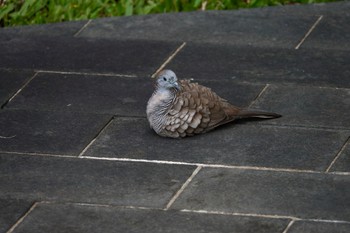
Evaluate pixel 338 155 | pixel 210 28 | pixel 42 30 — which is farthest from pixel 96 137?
pixel 42 30

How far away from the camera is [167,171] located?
21.9 ft

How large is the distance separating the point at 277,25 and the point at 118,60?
1.46m

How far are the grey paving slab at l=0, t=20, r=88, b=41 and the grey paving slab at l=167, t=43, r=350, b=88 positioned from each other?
1.15 meters

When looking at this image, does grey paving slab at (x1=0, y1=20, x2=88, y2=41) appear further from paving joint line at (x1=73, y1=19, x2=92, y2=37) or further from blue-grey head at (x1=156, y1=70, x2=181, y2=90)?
blue-grey head at (x1=156, y1=70, x2=181, y2=90)

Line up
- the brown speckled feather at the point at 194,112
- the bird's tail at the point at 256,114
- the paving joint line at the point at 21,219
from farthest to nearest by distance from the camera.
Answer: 1. the bird's tail at the point at 256,114
2. the brown speckled feather at the point at 194,112
3. the paving joint line at the point at 21,219

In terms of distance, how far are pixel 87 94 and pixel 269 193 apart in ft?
6.87

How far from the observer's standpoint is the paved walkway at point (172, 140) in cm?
616

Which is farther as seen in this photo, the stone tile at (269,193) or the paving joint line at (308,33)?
the paving joint line at (308,33)

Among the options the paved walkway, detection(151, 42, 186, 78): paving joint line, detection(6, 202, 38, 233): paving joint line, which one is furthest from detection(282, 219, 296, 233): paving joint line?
detection(151, 42, 186, 78): paving joint line

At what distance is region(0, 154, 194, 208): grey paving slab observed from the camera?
251 inches

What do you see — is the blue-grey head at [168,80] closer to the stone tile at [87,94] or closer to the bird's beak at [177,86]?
the bird's beak at [177,86]

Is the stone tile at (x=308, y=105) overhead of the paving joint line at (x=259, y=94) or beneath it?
overhead

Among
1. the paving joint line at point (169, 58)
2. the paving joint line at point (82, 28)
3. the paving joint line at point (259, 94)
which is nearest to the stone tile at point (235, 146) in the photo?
the paving joint line at point (259, 94)

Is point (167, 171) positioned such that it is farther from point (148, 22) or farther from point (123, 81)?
point (148, 22)
